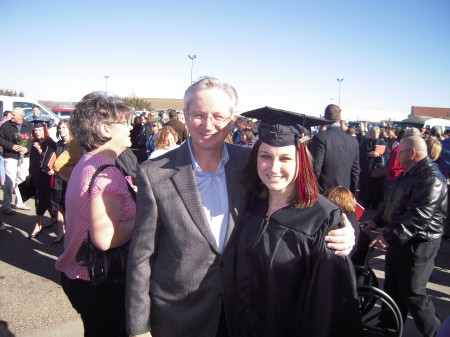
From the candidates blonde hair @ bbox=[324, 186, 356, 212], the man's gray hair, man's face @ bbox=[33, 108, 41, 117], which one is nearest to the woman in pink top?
the man's gray hair

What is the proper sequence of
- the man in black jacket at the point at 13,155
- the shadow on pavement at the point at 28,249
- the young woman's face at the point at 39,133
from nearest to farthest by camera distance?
the shadow on pavement at the point at 28,249 < the young woman's face at the point at 39,133 < the man in black jacket at the point at 13,155

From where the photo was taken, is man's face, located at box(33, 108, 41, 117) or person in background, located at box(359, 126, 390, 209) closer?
person in background, located at box(359, 126, 390, 209)

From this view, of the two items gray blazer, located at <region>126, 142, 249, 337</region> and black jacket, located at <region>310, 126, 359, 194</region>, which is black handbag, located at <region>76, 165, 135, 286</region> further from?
black jacket, located at <region>310, 126, 359, 194</region>

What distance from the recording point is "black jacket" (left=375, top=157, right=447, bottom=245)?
9.29ft

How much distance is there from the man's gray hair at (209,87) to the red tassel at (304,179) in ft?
1.41

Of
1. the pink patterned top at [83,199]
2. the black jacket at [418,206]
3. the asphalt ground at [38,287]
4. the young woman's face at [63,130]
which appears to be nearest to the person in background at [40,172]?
the asphalt ground at [38,287]

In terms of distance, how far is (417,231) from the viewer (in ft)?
9.34

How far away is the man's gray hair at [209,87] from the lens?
166cm

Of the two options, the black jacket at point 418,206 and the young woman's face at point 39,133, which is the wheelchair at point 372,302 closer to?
the black jacket at point 418,206

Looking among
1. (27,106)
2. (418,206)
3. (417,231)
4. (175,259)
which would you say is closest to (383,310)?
(417,231)

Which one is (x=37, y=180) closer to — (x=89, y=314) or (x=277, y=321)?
(x=89, y=314)

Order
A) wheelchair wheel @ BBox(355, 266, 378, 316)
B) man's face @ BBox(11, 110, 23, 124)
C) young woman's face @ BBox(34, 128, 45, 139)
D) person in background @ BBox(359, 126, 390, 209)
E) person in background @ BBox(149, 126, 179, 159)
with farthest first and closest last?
person in background @ BBox(359, 126, 390, 209) < man's face @ BBox(11, 110, 23, 124) < young woman's face @ BBox(34, 128, 45, 139) < person in background @ BBox(149, 126, 179, 159) < wheelchair wheel @ BBox(355, 266, 378, 316)

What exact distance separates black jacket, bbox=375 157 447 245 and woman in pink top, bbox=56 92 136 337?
231 centimetres

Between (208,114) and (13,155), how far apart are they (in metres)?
6.23
